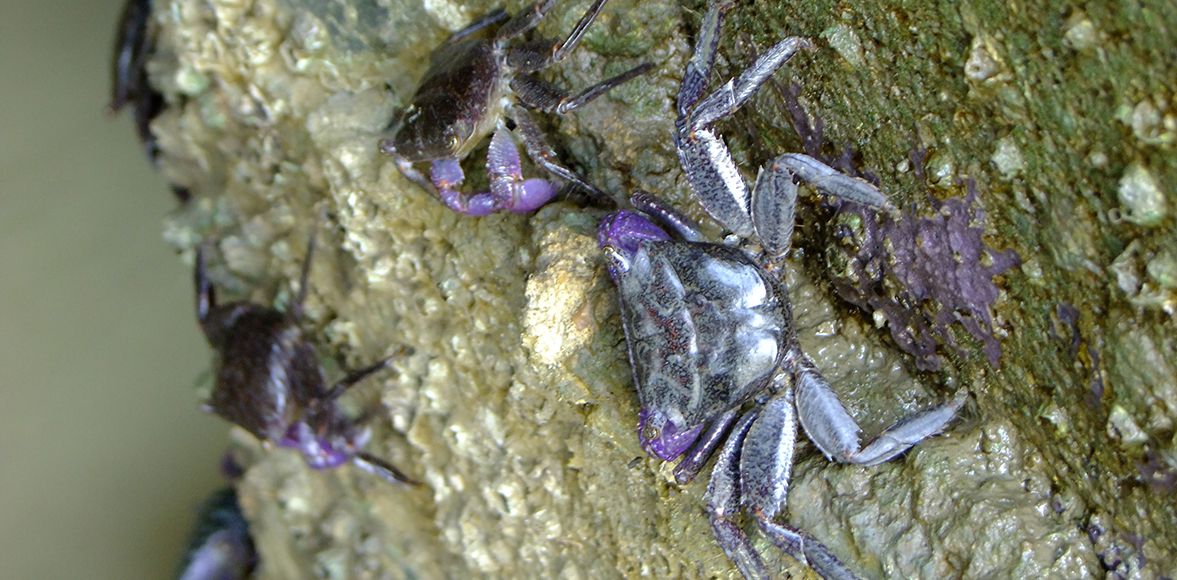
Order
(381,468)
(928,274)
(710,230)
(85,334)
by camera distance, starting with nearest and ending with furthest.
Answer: (928,274)
(710,230)
(381,468)
(85,334)

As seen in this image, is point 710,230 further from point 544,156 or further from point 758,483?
point 758,483

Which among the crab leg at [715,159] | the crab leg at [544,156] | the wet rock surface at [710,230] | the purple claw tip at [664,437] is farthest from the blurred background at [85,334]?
the crab leg at [715,159]

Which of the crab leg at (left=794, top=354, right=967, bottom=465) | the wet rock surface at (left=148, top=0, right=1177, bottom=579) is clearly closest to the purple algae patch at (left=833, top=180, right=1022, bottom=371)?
→ the wet rock surface at (left=148, top=0, right=1177, bottom=579)

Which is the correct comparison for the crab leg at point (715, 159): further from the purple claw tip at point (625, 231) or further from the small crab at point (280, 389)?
the small crab at point (280, 389)

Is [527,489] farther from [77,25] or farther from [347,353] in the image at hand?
[77,25]

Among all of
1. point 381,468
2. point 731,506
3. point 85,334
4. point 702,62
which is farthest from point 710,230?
point 85,334

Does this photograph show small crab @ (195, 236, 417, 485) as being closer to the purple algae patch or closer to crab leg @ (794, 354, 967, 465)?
crab leg @ (794, 354, 967, 465)

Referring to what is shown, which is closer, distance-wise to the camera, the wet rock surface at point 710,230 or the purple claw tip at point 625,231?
the wet rock surface at point 710,230
